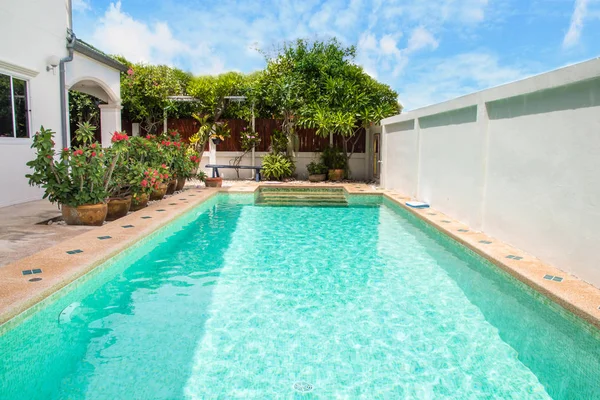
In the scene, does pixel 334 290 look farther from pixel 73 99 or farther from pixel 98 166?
pixel 73 99

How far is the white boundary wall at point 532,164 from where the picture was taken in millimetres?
4957

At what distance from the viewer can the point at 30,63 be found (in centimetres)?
973

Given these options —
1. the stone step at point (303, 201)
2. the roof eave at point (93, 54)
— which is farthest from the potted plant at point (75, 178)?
the stone step at point (303, 201)

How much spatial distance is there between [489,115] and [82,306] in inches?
260

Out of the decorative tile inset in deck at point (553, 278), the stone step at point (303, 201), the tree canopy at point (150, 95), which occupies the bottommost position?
the decorative tile inset in deck at point (553, 278)

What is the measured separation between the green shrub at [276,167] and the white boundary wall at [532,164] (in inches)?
313

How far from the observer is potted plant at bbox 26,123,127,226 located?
24.1 feet

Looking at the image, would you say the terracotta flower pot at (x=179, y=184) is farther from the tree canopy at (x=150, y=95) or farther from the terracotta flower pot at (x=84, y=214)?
the tree canopy at (x=150, y=95)

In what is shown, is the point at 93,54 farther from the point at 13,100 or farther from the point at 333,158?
the point at 333,158

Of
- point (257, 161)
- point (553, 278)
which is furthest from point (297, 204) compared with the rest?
point (553, 278)

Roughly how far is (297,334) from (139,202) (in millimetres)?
6401

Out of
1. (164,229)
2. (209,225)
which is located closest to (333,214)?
(209,225)

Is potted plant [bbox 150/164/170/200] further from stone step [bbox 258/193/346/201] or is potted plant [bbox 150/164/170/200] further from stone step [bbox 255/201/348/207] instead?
stone step [bbox 258/193/346/201]

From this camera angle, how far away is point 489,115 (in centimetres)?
764
